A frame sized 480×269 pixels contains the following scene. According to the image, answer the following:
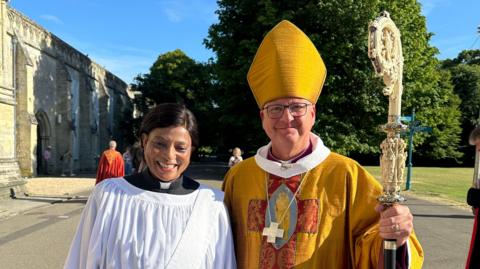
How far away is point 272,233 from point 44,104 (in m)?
26.3

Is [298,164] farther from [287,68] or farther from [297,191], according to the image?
[287,68]

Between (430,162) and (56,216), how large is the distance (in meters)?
41.7

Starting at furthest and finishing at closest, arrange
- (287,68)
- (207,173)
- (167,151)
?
(207,173) → (287,68) → (167,151)

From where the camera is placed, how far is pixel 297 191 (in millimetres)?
2508

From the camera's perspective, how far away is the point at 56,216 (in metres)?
10.8

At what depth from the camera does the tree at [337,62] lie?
62.1 feet

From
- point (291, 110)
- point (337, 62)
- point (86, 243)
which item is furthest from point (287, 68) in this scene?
point (337, 62)

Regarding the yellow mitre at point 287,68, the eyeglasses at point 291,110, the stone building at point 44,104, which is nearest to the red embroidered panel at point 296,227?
the eyeglasses at point 291,110

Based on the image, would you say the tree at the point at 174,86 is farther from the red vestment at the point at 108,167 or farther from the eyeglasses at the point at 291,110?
the eyeglasses at the point at 291,110

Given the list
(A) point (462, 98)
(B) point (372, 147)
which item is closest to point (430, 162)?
(A) point (462, 98)

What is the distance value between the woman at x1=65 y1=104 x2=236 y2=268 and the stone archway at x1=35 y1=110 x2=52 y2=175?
1002 inches

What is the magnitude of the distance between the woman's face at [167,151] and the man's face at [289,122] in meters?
0.48

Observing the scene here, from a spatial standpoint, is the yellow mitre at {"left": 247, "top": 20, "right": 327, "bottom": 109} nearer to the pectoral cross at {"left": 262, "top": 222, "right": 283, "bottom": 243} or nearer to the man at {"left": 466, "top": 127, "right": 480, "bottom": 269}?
the pectoral cross at {"left": 262, "top": 222, "right": 283, "bottom": 243}

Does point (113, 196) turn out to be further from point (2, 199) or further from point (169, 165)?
point (2, 199)
